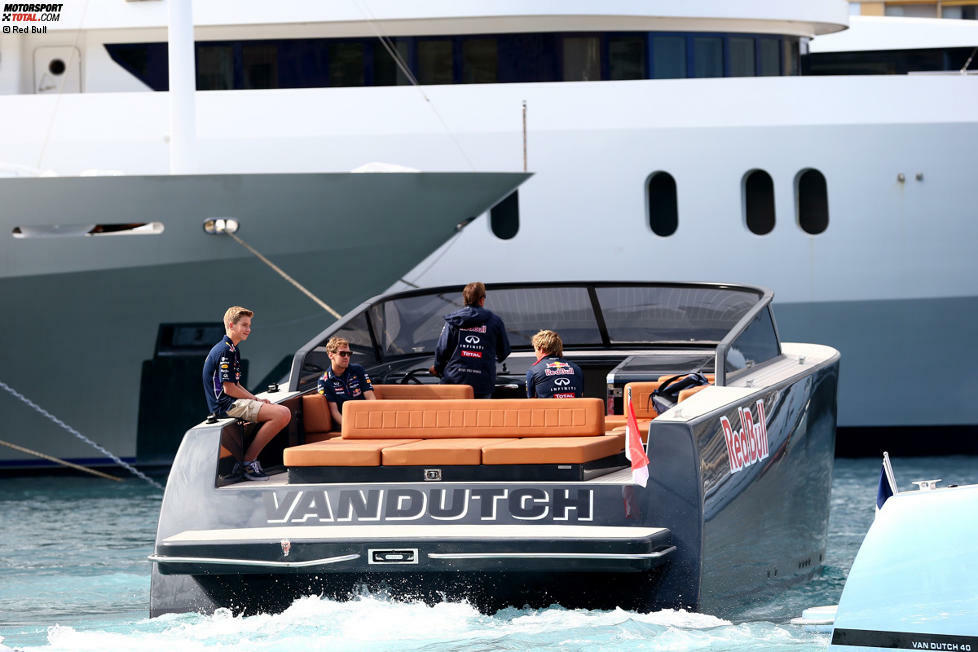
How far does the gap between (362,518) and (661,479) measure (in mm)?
1248

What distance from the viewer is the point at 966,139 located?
1416cm

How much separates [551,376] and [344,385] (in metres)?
1.07

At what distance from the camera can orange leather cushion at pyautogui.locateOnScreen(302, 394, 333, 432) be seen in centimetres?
Result: 712

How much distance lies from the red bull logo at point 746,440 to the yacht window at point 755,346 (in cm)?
36

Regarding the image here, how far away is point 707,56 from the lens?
14602mm

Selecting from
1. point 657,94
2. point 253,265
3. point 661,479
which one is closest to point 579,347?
point 661,479

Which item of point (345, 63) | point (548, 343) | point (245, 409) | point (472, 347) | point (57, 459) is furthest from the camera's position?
point (345, 63)

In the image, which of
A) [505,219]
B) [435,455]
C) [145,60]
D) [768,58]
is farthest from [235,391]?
[768,58]

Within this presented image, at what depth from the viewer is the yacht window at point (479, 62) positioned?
1452cm

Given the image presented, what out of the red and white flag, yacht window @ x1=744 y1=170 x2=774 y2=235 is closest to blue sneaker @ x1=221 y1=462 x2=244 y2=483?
the red and white flag

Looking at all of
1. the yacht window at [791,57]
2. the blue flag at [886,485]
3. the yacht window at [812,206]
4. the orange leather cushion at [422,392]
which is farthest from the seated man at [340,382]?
the yacht window at [791,57]

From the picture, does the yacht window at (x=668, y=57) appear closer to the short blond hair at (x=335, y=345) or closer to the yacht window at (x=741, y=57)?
the yacht window at (x=741, y=57)

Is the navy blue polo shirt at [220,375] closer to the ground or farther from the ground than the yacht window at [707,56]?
closer to the ground

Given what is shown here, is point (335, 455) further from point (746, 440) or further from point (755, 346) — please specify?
point (755, 346)
